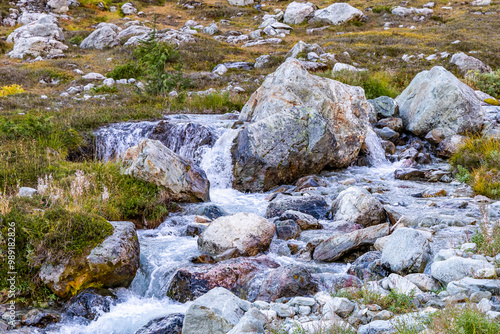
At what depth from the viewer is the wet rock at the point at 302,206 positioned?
9312 millimetres

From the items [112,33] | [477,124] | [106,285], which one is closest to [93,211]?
[106,285]

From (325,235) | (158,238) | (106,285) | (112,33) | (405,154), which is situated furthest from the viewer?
(112,33)

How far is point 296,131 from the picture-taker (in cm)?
1212

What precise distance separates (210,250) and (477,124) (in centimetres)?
1284

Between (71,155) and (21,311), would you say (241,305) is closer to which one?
(21,311)

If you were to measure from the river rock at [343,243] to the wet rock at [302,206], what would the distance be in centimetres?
226

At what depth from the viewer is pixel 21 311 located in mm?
5438

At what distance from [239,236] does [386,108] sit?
41.2ft

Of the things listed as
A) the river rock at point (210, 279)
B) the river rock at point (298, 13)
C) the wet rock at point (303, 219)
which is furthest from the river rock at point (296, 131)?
the river rock at point (298, 13)

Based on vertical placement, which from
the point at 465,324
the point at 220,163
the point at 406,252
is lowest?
the point at 220,163

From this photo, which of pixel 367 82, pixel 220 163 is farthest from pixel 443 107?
pixel 220 163

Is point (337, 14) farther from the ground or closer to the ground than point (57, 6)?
farther from the ground

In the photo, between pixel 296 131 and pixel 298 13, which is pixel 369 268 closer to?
pixel 296 131

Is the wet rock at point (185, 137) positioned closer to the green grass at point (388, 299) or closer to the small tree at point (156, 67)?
the small tree at point (156, 67)
